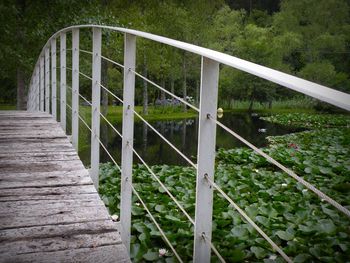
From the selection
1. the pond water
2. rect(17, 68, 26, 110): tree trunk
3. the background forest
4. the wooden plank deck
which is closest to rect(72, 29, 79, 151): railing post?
the wooden plank deck

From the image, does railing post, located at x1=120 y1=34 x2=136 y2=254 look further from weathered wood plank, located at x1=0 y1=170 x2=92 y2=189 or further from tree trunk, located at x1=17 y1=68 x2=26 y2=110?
tree trunk, located at x1=17 y1=68 x2=26 y2=110

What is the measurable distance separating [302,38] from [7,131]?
88.7 feet

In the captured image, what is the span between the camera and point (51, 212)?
1.96 m

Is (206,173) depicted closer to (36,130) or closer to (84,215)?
(84,215)

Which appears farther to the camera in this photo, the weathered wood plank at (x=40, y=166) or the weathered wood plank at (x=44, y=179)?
the weathered wood plank at (x=40, y=166)

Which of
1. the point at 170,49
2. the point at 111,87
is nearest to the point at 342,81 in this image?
the point at 170,49

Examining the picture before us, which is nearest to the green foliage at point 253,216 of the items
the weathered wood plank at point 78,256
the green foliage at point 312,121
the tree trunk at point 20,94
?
the weathered wood plank at point 78,256

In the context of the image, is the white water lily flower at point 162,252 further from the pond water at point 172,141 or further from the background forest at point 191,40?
the background forest at point 191,40

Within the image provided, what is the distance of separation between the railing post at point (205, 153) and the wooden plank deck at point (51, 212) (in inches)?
16.2

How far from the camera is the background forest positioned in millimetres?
9898

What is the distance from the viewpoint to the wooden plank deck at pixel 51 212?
160 centimetres

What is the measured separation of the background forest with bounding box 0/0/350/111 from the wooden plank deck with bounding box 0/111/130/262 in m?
7.33

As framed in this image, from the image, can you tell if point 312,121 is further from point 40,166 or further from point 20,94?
point 40,166

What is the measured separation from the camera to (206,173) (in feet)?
4.16
